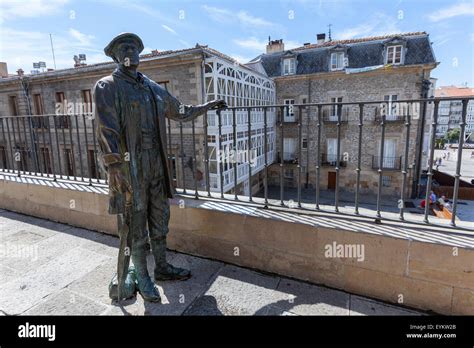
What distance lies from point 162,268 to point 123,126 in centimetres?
126

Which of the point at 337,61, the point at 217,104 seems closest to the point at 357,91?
the point at 337,61

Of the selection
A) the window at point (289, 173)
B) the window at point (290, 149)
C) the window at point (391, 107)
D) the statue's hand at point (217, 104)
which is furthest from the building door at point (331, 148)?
the statue's hand at point (217, 104)

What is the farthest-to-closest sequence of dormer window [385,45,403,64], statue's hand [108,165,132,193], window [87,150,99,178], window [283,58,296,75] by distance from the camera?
window [283,58,296,75]
dormer window [385,45,403,64]
window [87,150,99,178]
statue's hand [108,165,132,193]

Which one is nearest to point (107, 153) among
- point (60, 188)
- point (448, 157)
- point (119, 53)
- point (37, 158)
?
point (119, 53)

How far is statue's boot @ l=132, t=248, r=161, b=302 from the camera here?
204 centimetres

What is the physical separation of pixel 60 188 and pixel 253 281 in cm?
288

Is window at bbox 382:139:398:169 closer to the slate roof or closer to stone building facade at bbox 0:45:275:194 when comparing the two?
the slate roof

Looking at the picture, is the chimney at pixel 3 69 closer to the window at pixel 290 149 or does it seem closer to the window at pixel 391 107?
the window at pixel 290 149

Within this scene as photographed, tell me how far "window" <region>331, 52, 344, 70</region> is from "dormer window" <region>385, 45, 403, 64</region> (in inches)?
104

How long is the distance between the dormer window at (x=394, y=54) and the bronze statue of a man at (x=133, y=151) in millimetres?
17945

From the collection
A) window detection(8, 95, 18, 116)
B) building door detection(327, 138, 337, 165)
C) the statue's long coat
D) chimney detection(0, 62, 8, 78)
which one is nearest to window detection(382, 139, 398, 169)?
building door detection(327, 138, 337, 165)

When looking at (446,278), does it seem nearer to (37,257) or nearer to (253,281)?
(253,281)

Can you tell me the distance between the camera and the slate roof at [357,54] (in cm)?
1552
